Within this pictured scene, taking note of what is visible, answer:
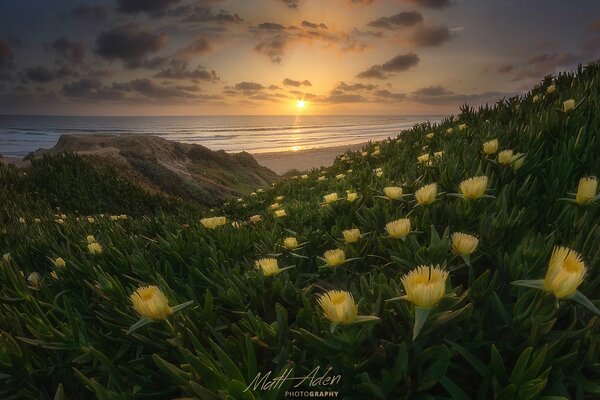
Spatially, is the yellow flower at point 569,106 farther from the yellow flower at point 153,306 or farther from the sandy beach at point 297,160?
the sandy beach at point 297,160

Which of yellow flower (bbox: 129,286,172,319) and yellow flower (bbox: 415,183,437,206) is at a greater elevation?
yellow flower (bbox: 415,183,437,206)

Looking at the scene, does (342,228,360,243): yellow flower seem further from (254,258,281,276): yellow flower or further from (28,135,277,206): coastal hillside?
(28,135,277,206): coastal hillside

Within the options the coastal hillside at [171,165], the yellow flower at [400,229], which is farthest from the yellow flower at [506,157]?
the coastal hillside at [171,165]

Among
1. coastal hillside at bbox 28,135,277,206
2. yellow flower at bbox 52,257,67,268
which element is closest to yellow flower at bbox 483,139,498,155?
yellow flower at bbox 52,257,67,268

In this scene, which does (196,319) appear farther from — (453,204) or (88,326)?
(453,204)

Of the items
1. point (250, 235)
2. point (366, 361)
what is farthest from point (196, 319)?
point (250, 235)
